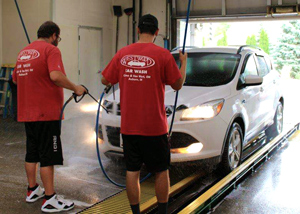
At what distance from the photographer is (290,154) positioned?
23.3ft

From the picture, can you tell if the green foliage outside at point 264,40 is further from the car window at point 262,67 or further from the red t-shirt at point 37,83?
the red t-shirt at point 37,83

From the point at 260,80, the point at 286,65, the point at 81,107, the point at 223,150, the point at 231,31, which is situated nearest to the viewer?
the point at 223,150

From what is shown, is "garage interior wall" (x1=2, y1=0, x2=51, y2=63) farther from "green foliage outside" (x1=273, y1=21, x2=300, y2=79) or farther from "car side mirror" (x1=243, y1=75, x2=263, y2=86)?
"green foliage outside" (x1=273, y1=21, x2=300, y2=79)

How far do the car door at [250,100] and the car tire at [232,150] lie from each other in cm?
33

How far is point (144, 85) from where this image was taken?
346 centimetres

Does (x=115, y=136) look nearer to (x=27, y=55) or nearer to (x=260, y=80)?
(x=27, y=55)

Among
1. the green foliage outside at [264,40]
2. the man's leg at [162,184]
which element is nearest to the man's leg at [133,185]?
the man's leg at [162,184]

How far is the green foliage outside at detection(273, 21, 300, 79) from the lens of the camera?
117 ft

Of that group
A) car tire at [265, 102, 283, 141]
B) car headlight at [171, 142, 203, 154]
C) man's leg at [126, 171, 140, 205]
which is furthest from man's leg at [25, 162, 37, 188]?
car tire at [265, 102, 283, 141]

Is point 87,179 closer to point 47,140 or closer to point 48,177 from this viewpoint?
point 48,177

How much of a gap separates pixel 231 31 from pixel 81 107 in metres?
40.8

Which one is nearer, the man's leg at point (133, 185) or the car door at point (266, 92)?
the man's leg at point (133, 185)

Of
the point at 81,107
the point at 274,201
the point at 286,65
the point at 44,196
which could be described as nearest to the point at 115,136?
the point at 44,196

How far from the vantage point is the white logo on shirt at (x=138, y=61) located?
11.3 feet
